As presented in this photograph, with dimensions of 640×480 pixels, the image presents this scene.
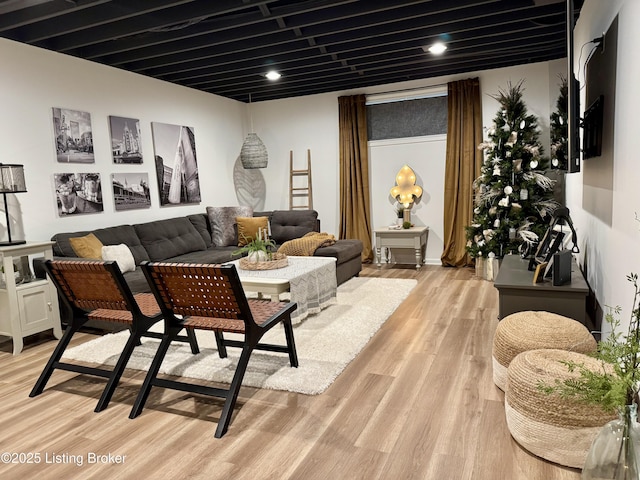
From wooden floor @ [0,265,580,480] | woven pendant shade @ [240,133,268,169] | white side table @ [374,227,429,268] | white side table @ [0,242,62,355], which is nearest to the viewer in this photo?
wooden floor @ [0,265,580,480]

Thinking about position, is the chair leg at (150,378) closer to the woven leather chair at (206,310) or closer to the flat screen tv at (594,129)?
the woven leather chair at (206,310)

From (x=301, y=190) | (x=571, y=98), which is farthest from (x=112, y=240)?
(x=571, y=98)

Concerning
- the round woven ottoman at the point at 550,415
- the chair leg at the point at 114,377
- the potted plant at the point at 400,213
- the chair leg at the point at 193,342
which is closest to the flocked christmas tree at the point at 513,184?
the potted plant at the point at 400,213

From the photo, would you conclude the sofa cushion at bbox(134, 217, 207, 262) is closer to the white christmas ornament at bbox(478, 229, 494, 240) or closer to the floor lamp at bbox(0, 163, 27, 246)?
the floor lamp at bbox(0, 163, 27, 246)

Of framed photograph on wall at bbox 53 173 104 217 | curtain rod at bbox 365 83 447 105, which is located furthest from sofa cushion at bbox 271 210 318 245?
framed photograph on wall at bbox 53 173 104 217

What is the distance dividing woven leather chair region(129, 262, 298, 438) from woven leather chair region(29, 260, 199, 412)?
20 cm

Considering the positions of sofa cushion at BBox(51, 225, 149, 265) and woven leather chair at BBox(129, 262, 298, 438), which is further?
sofa cushion at BBox(51, 225, 149, 265)

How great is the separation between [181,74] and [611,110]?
464 cm

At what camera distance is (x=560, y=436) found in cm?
192

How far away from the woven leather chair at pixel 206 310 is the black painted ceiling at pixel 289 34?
2160mm

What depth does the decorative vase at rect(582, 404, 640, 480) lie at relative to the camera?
1.35 m

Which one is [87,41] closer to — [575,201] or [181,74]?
[181,74]

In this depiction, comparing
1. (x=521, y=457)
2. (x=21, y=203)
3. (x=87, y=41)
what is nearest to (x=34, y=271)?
(x=21, y=203)

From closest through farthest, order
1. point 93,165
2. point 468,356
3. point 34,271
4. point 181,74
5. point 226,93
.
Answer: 1. point 468,356
2. point 34,271
3. point 93,165
4. point 181,74
5. point 226,93
